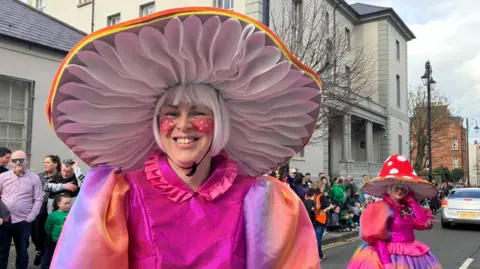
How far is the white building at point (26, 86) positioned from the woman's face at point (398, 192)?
25.4ft

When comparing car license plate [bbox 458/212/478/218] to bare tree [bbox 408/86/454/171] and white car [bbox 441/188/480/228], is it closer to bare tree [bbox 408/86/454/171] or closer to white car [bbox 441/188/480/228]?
white car [bbox 441/188/480/228]

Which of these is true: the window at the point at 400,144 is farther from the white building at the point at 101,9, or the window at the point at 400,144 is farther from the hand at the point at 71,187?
the hand at the point at 71,187

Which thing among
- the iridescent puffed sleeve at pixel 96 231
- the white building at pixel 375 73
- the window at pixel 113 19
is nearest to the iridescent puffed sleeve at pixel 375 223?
the iridescent puffed sleeve at pixel 96 231

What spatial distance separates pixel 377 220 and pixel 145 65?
3.72m

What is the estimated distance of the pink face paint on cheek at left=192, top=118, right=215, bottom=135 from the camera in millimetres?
1823

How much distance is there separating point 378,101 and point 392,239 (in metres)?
25.8

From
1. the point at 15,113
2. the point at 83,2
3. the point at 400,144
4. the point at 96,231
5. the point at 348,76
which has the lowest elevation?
the point at 96,231

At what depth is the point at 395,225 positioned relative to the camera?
473 centimetres

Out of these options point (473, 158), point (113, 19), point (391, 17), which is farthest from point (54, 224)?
point (473, 158)

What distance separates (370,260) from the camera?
463 centimetres

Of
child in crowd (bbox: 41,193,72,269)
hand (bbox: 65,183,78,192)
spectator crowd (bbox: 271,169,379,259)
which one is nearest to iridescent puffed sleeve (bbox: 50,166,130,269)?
child in crowd (bbox: 41,193,72,269)

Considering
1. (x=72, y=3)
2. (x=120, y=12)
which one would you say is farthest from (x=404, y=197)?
(x=72, y=3)

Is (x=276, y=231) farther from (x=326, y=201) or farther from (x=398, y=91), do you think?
(x=398, y=91)

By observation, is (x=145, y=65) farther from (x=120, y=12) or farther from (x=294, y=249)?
(x=120, y=12)
